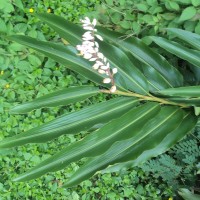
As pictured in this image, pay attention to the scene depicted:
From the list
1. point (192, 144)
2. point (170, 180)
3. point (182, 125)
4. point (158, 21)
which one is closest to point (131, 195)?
point (170, 180)

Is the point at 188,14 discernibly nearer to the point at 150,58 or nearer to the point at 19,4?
the point at 150,58

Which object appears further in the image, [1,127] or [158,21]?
[1,127]

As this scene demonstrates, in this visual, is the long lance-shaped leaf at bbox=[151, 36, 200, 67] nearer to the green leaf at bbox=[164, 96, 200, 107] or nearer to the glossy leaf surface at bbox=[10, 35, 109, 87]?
the green leaf at bbox=[164, 96, 200, 107]

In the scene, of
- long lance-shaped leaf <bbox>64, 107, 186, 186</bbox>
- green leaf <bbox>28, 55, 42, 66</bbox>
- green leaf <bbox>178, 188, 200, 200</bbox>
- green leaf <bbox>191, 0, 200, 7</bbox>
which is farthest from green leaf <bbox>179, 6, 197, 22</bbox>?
green leaf <bbox>178, 188, 200, 200</bbox>

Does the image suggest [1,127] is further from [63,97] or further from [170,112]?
[170,112]

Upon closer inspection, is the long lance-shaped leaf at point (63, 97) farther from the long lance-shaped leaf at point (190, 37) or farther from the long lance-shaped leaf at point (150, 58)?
the long lance-shaped leaf at point (190, 37)

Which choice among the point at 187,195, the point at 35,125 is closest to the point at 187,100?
the point at 187,195
